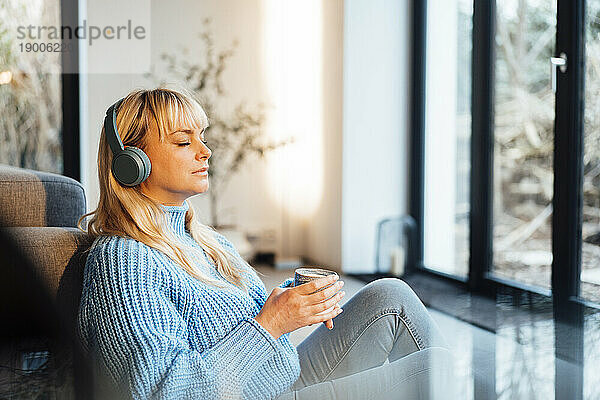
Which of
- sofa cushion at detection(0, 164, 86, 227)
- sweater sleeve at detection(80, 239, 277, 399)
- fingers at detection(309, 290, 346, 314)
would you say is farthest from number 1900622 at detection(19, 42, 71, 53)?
fingers at detection(309, 290, 346, 314)

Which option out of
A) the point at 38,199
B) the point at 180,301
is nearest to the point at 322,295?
the point at 180,301

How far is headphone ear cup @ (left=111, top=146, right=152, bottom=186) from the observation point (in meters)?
0.74

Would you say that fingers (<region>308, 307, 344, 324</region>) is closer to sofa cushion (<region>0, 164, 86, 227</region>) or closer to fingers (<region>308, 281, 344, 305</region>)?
fingers (<region>308, 281, 344, 305</region>)

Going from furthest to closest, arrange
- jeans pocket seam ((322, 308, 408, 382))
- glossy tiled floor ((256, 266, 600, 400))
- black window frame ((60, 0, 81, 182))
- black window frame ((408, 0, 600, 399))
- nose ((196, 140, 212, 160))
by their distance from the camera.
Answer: black window frame ((408, 0, 600, 399)) < black window frame ((60, 0, 81, 182)) < jeans pocket seam ((322, 308, 408, 382)) < nose ((196, 140, 212, 160)) < glossy tiled floor ((256, 266, 600, 400))

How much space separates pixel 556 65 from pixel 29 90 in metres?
1.36

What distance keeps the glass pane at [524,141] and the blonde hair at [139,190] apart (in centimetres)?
142

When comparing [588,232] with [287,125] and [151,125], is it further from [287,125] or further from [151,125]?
[151,125]

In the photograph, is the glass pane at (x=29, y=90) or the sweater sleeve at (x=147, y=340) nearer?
the sweater sleeve at (x=147, y=340)

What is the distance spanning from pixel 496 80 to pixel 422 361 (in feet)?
4.99

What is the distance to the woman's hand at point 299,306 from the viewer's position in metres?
0.73

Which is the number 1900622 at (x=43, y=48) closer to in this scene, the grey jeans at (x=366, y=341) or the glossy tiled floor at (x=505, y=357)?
the glossy tiled floor at (x=505, y=357)

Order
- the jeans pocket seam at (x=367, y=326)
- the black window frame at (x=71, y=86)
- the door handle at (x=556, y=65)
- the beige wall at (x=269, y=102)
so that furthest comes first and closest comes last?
the door handle at (x=556, y=65) → the black window frame at (x=71, y=86) → the beige wall at (x=269, y=102) → the jeans pocket seam at (x=367, y=326)

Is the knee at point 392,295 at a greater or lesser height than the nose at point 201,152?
lesser

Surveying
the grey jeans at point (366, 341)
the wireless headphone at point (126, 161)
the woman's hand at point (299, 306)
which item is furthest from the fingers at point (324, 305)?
the wireless headphone at point (126, 161)
